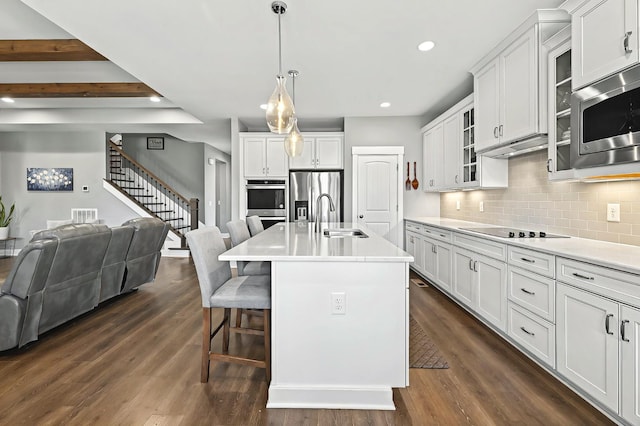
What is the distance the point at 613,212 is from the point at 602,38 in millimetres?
1126

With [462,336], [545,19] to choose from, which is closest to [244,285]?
[462,336]

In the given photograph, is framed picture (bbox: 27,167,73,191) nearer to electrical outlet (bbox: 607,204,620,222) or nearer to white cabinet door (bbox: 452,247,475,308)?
white cabinet door (bbox: 452,247,475,308)

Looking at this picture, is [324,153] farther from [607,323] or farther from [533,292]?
[607,323]

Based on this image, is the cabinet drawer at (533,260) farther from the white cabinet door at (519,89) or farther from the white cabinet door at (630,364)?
the white cabinet door at (519,89)

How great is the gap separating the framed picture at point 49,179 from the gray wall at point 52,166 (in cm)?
9

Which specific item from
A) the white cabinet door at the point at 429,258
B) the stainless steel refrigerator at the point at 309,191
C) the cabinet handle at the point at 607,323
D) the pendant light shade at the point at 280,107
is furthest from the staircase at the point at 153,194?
the cabinet handle at the point at 607,323

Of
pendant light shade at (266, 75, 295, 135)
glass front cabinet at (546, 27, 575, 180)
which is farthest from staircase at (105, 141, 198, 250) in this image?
glass front cabinet at (546, 27, 575, 180)

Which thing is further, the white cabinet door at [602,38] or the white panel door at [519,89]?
the white panel door at [519,89]

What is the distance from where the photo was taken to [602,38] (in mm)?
1906

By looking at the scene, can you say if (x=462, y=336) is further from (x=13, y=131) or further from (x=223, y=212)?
(x=13, y=131)

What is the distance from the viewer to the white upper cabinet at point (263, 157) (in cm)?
554

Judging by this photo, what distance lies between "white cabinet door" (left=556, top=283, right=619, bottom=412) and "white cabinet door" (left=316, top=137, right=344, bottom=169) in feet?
12.9

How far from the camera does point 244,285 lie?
2.23 meters

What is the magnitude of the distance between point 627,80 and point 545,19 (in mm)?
1030
